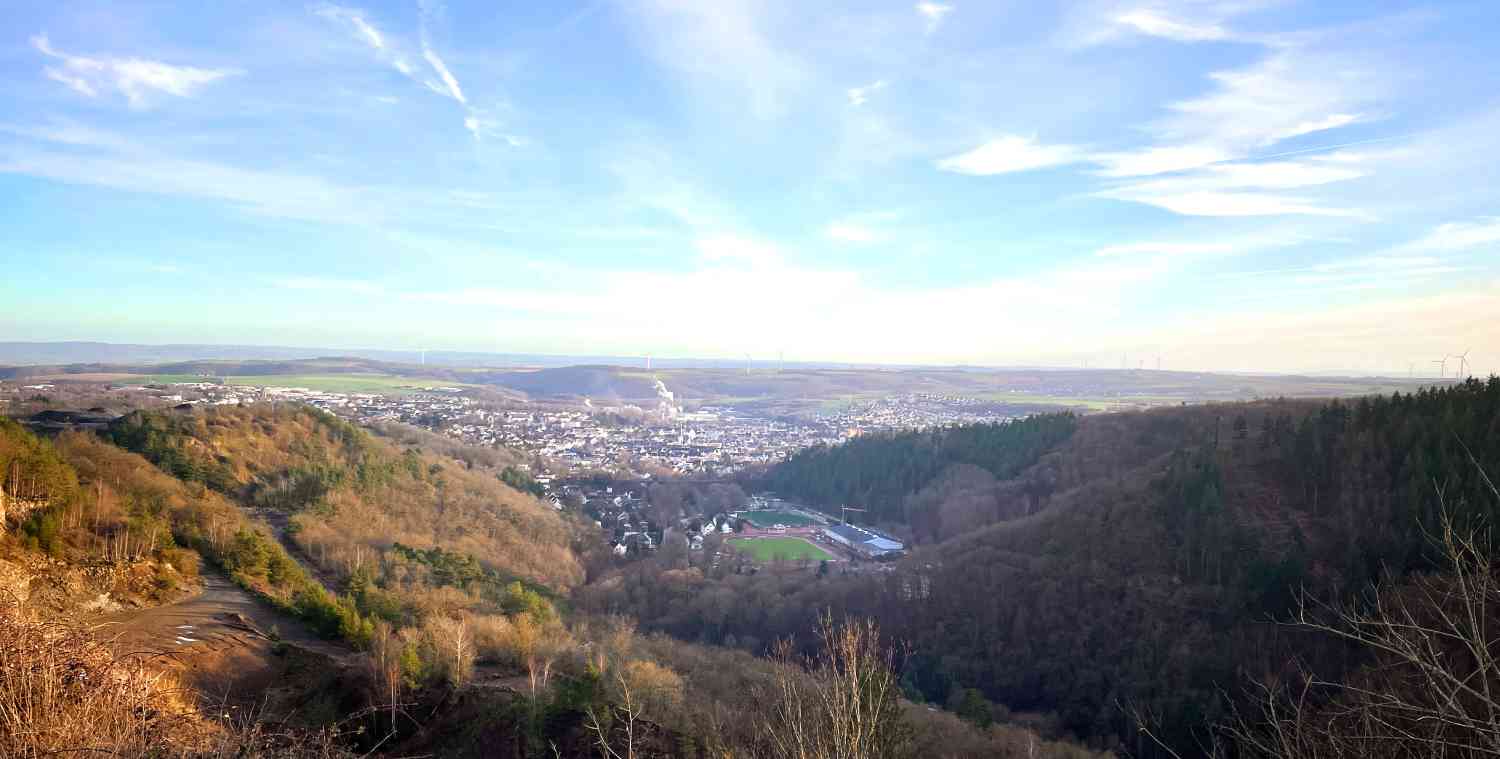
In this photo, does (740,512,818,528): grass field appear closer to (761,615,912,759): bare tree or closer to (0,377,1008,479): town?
(0,377,1008,479): town

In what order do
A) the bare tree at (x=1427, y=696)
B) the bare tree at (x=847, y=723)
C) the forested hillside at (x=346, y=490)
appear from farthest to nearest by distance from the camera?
the forested hillside at (x=346, y=490)
the bare tree at (x=847, y=723)
the bare tree at (x=1427, y=696)

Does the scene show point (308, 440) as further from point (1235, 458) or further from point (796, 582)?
point (1235, 458)

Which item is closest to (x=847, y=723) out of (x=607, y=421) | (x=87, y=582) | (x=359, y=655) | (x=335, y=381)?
(x=359, y=655)

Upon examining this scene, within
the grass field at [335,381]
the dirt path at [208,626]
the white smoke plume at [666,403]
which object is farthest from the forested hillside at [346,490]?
the white smoke plume at [666,403]

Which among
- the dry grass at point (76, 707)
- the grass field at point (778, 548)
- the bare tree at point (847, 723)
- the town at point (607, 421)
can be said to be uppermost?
the dry grass at point (76, 707)

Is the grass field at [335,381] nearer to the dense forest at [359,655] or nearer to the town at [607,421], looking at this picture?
the town at [607,421]
